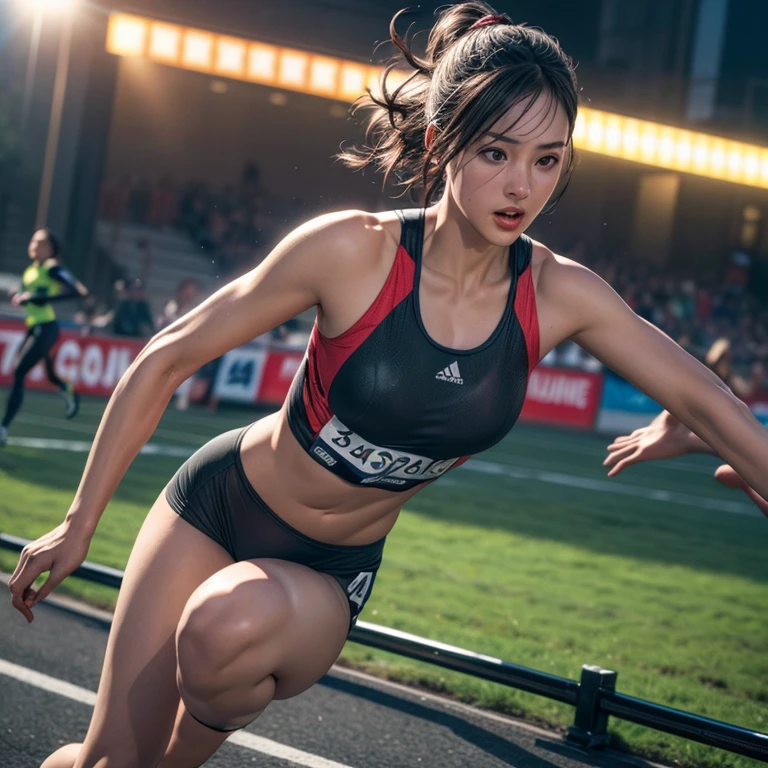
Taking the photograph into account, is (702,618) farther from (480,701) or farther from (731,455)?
(731,455)

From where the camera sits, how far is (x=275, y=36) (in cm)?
2175

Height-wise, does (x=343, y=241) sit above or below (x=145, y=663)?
above

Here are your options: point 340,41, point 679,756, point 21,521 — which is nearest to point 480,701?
point 679,756

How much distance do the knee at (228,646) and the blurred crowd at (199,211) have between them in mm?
20727

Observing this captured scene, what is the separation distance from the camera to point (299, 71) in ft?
69.6

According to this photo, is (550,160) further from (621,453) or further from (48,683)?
(48,683)

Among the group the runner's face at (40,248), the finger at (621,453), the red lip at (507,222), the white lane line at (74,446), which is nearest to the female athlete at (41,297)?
the runner's face at (40,248)

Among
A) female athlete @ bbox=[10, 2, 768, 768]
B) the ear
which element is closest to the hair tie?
female athlete @ bbox=[10, 2, 768, 768]

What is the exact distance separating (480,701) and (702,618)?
272 centimetres

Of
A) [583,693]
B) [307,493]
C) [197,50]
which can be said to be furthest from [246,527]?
[197,50]

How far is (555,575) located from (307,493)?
5750 millimetres

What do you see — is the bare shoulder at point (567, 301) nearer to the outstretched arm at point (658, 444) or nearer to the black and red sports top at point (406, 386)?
the black and red sports top at point (406, 386)

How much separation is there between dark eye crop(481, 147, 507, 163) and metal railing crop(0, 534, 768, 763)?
2.43 meters

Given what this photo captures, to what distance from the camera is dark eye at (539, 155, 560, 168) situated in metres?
2.35
